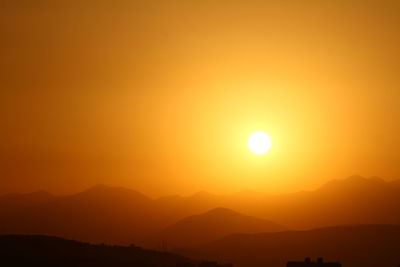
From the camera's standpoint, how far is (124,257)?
19975 centimetres

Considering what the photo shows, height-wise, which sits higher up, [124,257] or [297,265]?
[124,257]

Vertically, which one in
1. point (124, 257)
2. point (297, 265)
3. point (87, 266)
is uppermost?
point (124, 257)

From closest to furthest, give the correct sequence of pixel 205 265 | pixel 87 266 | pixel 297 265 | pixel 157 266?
pixel 297 265
pixel 205 265
pixel 87 266
pixel 157 266

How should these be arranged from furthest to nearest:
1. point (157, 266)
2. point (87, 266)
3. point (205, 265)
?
point (157, 266) < point (87, 266) < point (205, 265)

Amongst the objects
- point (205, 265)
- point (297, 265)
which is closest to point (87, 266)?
point (205, 265)

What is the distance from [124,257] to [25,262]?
95.1ft

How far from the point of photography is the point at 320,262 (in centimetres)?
14112

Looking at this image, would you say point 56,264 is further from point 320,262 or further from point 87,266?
point 320,262

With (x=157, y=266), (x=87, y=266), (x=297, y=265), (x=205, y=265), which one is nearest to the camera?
(x=297, y=265)

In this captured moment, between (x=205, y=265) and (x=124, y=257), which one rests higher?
(x=124, y=257)

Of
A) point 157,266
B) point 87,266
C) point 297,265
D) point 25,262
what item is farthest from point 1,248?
point 297,265

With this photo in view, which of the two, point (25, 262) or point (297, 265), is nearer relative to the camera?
point (297, 265)

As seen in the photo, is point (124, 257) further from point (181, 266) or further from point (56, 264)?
point (181, 266)

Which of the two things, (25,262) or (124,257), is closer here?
(25,262)
